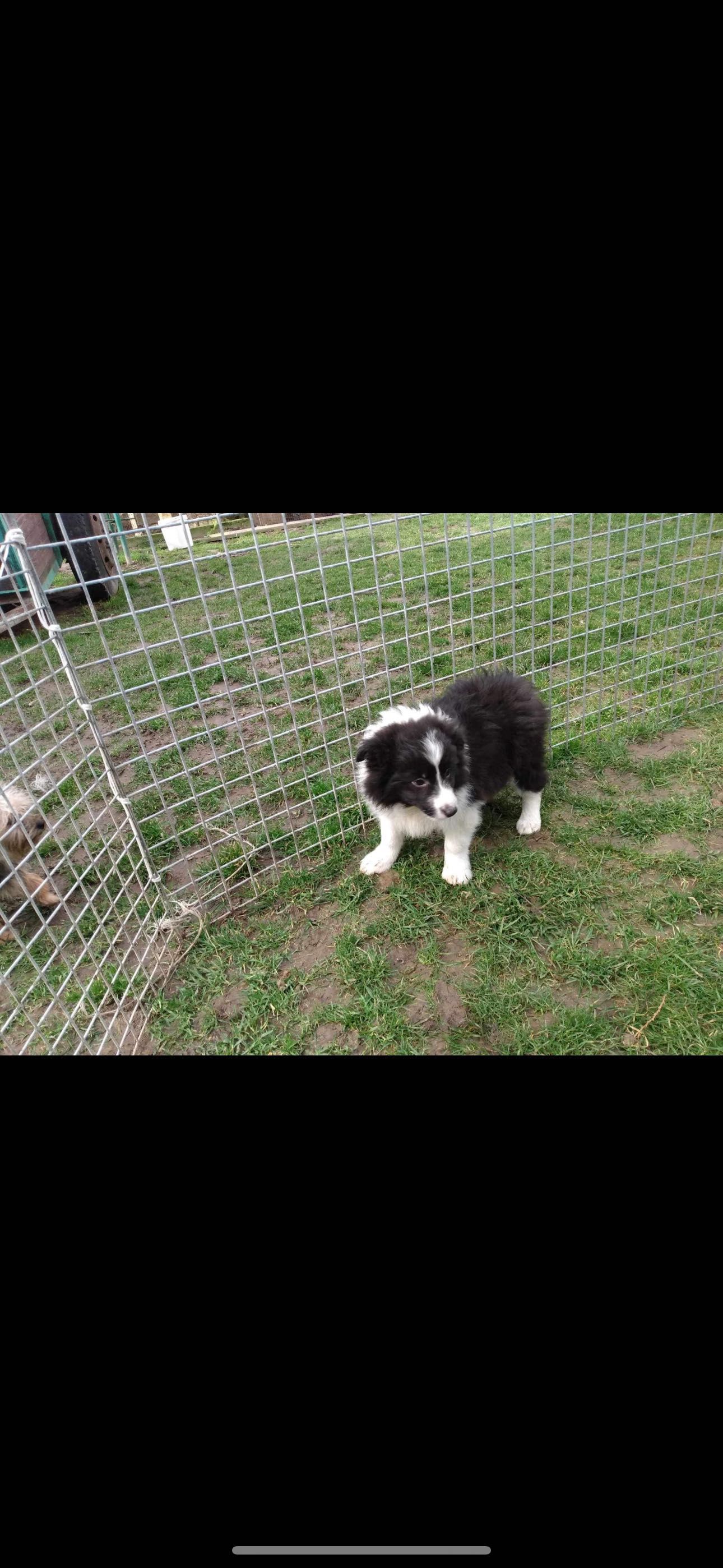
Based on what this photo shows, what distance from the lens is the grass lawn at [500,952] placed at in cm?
245

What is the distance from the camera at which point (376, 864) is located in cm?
320

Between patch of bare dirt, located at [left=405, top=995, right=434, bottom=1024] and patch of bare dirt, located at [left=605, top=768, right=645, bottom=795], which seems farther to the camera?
patch of bare dirt, located at [left=605, top=768, right=645, bottom=795]

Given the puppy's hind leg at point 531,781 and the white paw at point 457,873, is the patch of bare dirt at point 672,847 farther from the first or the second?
the white paw at point 457,873

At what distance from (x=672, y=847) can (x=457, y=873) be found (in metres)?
0.93

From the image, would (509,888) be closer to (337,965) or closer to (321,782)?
(337,965)

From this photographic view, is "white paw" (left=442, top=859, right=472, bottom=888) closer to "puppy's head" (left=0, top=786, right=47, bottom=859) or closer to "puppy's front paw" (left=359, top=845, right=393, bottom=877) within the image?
"puppy's front paw" (left=359, top=845, right=393, bottom=877)

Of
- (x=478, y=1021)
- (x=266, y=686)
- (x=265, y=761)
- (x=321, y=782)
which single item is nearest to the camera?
(x=478, y=1021)

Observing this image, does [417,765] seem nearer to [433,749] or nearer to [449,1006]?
[433,749]

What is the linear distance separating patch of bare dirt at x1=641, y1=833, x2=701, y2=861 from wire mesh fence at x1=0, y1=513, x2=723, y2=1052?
2.75 ft

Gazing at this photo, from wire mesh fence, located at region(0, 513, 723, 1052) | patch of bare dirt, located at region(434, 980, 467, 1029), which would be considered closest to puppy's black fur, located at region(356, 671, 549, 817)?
wire mesh fence, located at region(0, 513, 723, 1052)

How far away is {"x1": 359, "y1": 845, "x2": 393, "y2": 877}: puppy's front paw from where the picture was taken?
10.5 feet

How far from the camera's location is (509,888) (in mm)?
2980

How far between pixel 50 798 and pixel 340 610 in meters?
3.04

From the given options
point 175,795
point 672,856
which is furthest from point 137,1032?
Result: point 672,856
